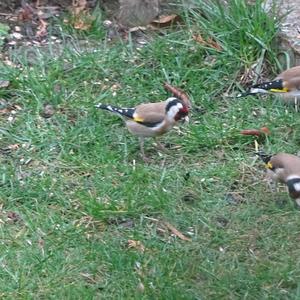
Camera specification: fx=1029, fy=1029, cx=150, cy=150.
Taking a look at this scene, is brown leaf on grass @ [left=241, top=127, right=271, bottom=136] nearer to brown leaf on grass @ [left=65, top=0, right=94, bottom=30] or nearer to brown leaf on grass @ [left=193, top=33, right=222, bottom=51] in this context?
brown leaf on grass @ [left=193, top=33, right=222, bottom=51]

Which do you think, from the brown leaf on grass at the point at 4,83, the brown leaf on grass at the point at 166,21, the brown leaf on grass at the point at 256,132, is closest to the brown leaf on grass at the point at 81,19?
the brown leaf on grass at the point at 166,21

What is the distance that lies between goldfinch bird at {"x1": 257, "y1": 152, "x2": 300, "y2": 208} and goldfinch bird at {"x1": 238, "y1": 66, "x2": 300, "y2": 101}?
0.84m

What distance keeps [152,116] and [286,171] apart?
38.9 inches

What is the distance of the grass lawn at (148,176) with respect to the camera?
5254 mm

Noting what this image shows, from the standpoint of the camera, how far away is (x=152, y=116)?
629cm

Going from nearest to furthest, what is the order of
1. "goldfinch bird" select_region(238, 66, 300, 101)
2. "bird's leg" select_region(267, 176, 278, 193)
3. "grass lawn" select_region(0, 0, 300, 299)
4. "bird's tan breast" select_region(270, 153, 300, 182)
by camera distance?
"grass lawn" select_region(0, 0, 300, 299) < "bird's tan breast" select_region(270, 153, 300, 182) < "bird's leg" select_region(267, 176, 278, 193) < "goldfinch bird" select_region(238, 66, 300, 101)

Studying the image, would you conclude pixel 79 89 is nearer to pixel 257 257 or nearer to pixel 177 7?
pixel 177 7

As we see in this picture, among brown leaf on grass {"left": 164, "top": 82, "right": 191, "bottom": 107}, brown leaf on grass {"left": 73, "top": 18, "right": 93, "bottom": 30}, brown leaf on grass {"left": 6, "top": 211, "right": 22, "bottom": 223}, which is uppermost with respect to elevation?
brown leaf on grass {"left": 73, "top": 18, "right": 93, "bottom": 30}

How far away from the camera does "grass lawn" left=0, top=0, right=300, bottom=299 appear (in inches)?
207

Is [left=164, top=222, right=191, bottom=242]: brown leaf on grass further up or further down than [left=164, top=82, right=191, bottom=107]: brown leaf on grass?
further up

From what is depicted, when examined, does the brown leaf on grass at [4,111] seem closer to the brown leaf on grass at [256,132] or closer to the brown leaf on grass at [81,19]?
the brown leaf on grass at [81,19]

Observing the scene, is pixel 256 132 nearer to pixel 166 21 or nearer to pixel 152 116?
pixel 152 116

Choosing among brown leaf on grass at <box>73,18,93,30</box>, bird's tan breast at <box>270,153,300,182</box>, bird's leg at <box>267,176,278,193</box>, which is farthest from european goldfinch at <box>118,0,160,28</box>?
→ bird's tan breast at <box>270,153,300,182</box>

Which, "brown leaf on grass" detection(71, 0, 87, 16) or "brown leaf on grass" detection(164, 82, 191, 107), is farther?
"brown leaf on grass" detection(71, 0, 87, 16)
